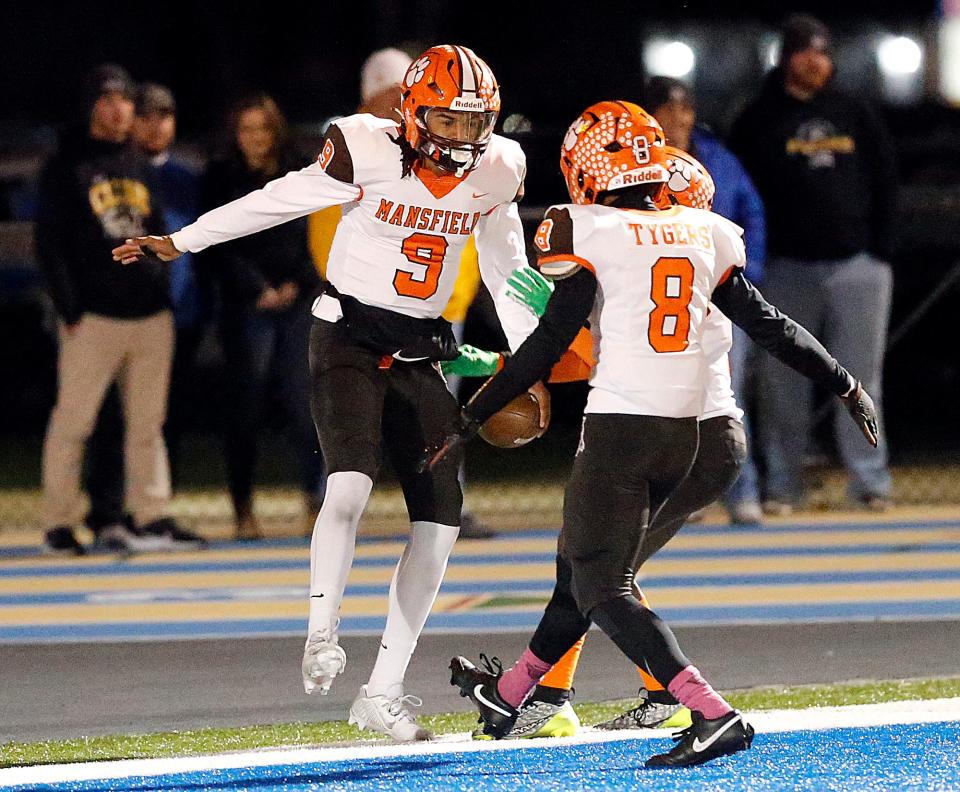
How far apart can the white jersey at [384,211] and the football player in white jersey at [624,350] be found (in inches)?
24.7

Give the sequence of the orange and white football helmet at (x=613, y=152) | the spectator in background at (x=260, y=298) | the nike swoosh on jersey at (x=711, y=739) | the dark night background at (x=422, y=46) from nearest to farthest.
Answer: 1. the nike swoosh on jersey at (x=711, y=739)
2. the orange and white football helmet at (x=613, y=152)
3. the spectator in background at (x=260, y=298)
4. the dark night background at (x=422, y=46)

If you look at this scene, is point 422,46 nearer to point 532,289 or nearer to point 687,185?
point 687,185

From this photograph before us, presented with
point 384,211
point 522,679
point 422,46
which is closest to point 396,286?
point 384,211

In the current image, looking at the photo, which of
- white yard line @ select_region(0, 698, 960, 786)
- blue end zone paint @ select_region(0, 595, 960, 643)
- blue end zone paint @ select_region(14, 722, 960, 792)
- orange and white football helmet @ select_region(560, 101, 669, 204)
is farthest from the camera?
blue end zone paint @ select_region(0, 595, 960, 643)

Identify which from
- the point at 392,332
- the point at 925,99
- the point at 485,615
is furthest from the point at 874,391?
the point at 925,99

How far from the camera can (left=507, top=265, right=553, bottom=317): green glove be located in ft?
19.4

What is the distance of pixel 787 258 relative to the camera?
10.8 m

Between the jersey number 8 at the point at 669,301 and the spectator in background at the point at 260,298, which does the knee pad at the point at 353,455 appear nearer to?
the jersey number 8 at the point at 669,301

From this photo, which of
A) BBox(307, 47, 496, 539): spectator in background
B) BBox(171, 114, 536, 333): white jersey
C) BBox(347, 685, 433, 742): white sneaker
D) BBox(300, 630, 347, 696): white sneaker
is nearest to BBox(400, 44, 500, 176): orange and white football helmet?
BBox(171, 114, 536, 333): white jersey

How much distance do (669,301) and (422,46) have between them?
12.8 meters

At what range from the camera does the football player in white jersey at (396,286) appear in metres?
6.02

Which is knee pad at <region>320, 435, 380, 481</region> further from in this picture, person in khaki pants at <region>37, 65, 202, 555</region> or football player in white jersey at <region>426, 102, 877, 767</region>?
person in khaki pants at <region>37, 65, 202, 555</region>

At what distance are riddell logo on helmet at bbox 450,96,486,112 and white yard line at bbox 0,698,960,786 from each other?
1832 millimetres

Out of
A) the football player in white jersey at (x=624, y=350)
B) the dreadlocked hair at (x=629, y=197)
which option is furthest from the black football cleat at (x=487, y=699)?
the dreadlocked hair at (x=629, y=197)
